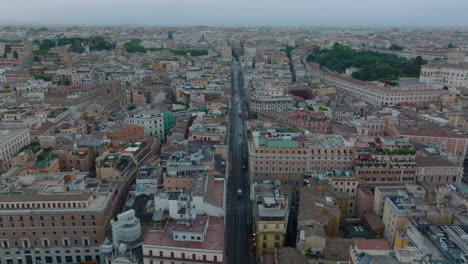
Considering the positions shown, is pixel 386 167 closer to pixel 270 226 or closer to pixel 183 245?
pixel 270 226

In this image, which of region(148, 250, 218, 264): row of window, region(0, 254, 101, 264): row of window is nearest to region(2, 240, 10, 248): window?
region(0, 254, 101, 264): row of window

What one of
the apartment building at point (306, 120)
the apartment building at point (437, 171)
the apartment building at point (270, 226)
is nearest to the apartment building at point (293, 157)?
the apartment building at point (437, 171)

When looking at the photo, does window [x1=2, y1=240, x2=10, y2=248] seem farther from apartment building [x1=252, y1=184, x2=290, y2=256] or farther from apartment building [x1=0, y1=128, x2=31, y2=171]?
apartment building [x1=252, y1=184, x2=290, y2=256]

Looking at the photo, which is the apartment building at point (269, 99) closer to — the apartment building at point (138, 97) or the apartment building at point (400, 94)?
the apartment building at point (400, 94)

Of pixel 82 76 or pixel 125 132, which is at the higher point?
pixel 82 76

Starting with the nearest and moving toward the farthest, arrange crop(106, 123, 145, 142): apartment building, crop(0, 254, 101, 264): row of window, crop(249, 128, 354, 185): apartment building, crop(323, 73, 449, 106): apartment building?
crop(0, 254, 101, 264): row of window < crop(249, 128, 354, 185): apartment building < crop(106, 123, 145, 142): apartment building < crop(323, 73, 449, 106): apartment building

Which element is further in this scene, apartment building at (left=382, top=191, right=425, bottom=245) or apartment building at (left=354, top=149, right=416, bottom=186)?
apartment building at (left=354, top=149, right=416, bottom=186)

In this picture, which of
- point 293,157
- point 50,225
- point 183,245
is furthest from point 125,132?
point 183,245

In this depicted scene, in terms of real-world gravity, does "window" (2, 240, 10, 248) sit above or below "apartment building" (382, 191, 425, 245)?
below
